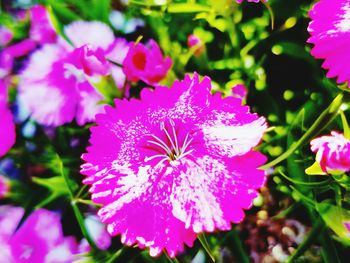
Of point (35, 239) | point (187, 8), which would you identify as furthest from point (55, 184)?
point (187, 8)

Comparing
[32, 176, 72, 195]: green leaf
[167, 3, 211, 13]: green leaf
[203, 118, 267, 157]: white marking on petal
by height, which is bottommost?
[32, 176, 72, 195]: green leaf

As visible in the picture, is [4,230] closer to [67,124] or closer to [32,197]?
[32,197]

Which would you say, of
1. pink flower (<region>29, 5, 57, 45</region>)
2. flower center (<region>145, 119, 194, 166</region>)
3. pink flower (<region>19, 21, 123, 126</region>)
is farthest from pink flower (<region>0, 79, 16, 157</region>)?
flower center (<region>145, 119, 194, 166</region>)

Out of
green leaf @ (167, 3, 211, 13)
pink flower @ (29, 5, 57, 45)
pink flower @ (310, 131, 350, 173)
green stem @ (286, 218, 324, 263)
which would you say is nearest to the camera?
pink flower @ (310, 131, 350, 173)

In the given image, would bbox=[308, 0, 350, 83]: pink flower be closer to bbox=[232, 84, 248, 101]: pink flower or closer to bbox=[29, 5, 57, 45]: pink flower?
bbox=[232, 84, 248, 101]: pink flower

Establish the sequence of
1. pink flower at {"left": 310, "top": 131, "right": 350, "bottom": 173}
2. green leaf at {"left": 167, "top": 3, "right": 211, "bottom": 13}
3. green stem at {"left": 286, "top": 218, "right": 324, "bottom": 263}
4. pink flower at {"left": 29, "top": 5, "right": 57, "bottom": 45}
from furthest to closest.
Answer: pink flower at {"left": 29, "top": 5, "right": 57, "bottom": 45}
green leaf at {"left": 167, "top": 3, "right": 211, "bottom": 13}
green stem at {"left": 286, "top": 218, "right": 324, "bottom": 263}
pink flower at {"left": 310, "top": 131, "right": 350, "bottom": 173}

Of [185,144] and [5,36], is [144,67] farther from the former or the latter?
[5,36]

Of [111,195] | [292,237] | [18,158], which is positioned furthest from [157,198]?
[18,158]
